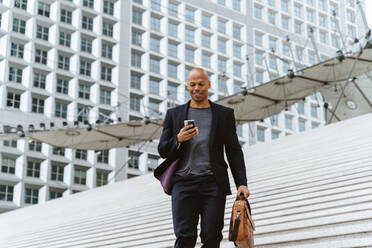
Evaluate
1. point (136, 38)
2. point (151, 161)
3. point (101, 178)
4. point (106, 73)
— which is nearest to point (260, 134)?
point (151, 161)

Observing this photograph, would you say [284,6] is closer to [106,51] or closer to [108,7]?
[108,7]

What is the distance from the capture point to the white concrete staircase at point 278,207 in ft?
16.5

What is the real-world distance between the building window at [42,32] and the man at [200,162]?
39893 millimetres

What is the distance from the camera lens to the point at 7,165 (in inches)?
1465

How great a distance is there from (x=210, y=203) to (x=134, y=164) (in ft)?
131

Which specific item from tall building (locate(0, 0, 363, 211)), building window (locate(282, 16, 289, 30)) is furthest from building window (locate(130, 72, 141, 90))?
building window (locate(282, 16, 289, 30))

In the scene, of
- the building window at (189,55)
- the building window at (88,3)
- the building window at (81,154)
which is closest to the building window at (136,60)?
the building window at (189,55)

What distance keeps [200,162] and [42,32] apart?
1592 inches

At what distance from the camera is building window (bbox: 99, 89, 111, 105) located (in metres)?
42.9

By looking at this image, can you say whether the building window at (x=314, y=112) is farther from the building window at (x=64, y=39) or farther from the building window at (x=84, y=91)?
the building window at (x=64, y=39)

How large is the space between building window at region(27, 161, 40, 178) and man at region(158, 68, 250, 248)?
36393 mm

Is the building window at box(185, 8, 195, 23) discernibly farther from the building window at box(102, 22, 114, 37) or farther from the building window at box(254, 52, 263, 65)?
the building window at box(254, 52, 263, 65)

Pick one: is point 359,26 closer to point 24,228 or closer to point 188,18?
point 188,18

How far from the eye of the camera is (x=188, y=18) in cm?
4912
